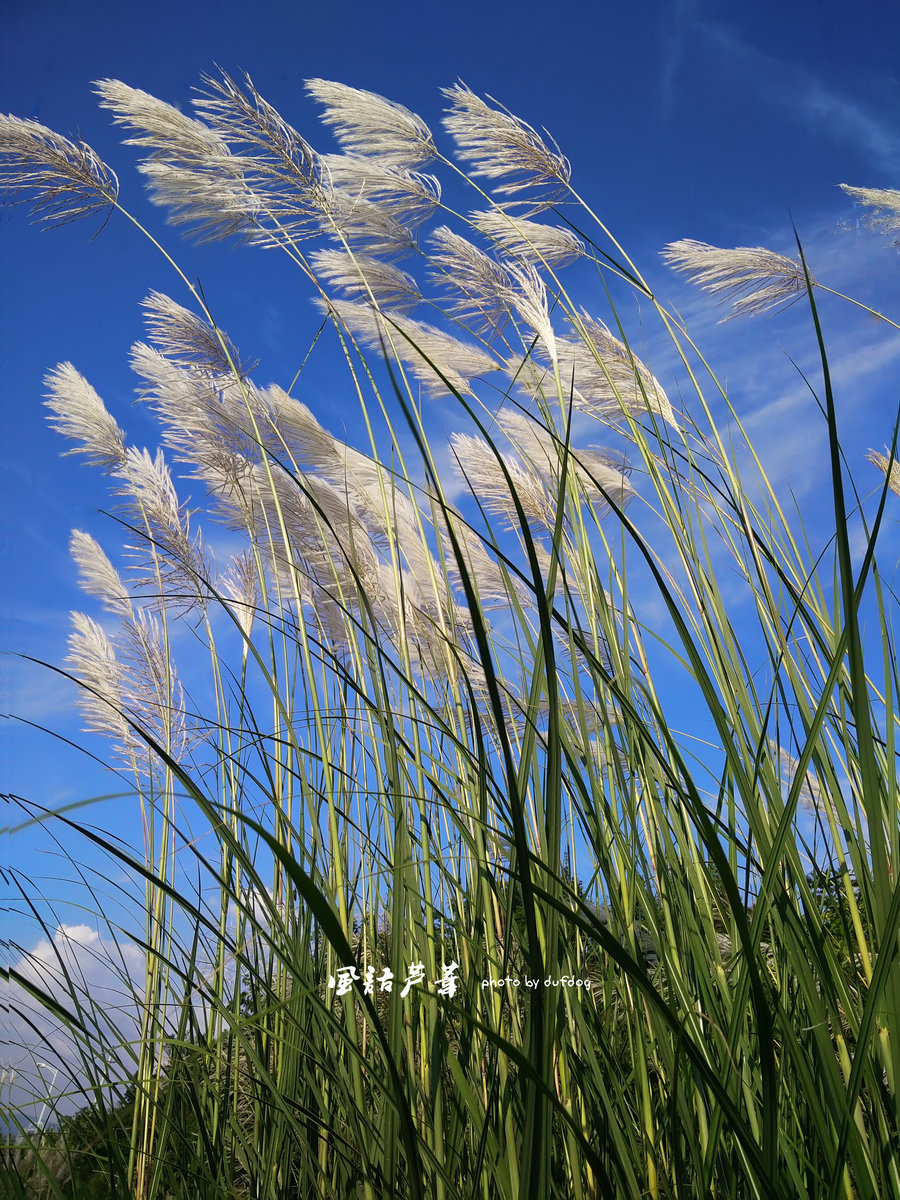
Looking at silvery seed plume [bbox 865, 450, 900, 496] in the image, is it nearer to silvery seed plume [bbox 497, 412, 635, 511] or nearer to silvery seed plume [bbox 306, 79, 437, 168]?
silvery seed plume [bbox 497, 412, 635, 511]

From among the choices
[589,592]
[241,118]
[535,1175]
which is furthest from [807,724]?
[241,118]

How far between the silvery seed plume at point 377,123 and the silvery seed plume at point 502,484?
70cm

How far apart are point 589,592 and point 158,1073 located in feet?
3.85

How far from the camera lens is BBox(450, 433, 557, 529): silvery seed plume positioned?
188 centimetres

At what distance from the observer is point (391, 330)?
79.0 inches

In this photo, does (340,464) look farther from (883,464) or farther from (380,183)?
(883,464)

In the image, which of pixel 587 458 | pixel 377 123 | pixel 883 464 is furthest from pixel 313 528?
pixel 883 464

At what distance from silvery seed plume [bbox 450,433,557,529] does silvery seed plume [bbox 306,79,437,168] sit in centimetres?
70

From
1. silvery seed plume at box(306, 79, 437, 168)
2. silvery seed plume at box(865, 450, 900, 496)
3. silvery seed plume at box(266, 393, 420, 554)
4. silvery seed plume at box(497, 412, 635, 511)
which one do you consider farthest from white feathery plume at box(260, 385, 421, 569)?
silvery seed plume at box(865, 450, 900, 496)

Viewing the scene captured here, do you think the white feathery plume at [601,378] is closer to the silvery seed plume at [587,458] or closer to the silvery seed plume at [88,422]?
the silvery seed plume at [587,458]

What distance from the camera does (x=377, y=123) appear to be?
6.30 feet

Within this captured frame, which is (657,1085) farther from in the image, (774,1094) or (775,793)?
(774,1094)

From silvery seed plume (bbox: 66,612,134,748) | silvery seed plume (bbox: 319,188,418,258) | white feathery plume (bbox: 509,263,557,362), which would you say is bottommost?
silvery seed plume (bbox: 66,612,134,748)

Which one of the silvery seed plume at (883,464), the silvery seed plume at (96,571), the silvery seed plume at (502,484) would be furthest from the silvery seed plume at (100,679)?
the silvery seed plume at (883,464)
